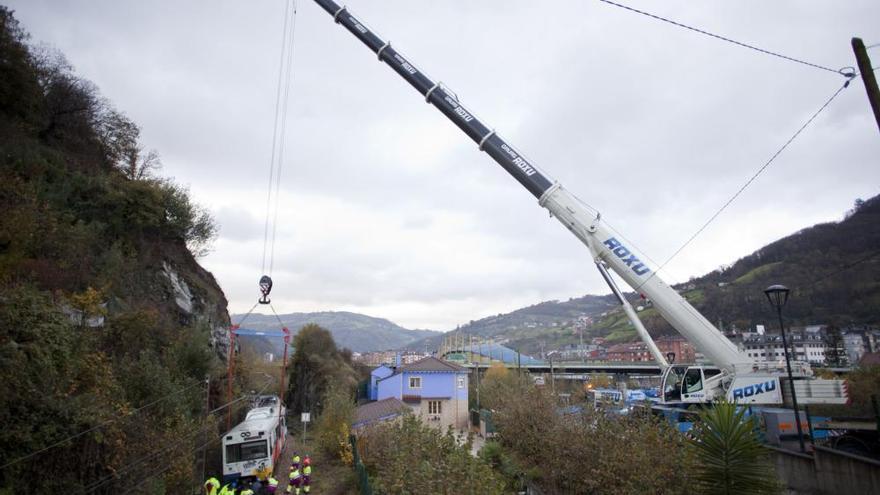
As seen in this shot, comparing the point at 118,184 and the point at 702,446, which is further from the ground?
the point at 118,184

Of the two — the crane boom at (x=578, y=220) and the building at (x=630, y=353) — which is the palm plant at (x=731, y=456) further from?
the building at (x=630, y=353)

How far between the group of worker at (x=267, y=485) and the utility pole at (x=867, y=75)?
50.0 feet

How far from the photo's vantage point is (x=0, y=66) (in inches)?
736

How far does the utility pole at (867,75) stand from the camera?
20.6ft

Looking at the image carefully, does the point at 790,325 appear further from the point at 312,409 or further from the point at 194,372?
the point at 194,372

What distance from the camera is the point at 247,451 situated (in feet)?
59.1

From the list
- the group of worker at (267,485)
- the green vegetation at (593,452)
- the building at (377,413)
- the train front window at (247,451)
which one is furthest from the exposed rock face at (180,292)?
the green vegetation at (593,452)

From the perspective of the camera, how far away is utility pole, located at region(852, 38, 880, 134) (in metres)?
6.29


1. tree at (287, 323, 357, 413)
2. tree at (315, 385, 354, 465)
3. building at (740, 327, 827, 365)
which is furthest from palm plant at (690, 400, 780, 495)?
building at (740, 327, 827, 365)

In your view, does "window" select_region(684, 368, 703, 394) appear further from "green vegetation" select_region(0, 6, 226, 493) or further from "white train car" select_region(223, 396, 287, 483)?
"green vegetation" select_region(0, 6, 226, 493)

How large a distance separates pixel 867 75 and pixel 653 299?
9759 mm

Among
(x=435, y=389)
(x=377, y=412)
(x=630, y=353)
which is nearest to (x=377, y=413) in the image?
(x=377, y=412)

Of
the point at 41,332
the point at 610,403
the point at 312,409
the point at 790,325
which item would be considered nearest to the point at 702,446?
the point at 610,403

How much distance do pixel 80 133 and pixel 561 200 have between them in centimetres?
2559
